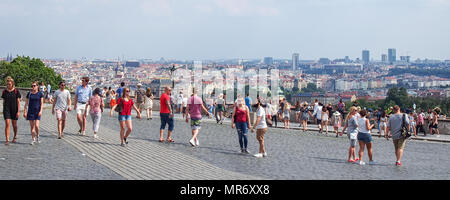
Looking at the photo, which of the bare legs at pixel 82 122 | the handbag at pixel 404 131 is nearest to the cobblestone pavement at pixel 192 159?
the bare legs at pixel 82 122

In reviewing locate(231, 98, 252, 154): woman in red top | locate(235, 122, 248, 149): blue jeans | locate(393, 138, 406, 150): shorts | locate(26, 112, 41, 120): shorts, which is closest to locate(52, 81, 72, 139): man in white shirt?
locate(26, 112, 41, 120): shorts

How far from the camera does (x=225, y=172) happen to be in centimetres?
1223

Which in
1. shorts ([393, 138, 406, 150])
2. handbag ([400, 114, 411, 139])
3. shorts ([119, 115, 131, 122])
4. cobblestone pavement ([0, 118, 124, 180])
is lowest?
cobblestone pavement ([0, 118, 124, 180])

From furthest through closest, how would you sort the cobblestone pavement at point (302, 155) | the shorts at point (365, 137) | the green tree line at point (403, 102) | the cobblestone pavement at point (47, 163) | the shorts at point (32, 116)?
1. the green tree line at point (403, 102)
2. the shorts at point (32, 116)
3. the shorts at point (365, 137)
4. the cobblestone pavement at point (302, 155)
5. the cobblestone pavement at point (47, 163)

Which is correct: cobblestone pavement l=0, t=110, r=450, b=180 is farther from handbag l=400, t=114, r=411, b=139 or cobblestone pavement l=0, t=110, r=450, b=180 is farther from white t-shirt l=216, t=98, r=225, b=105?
white t-shirt l=216, t=98, r=225, b=105

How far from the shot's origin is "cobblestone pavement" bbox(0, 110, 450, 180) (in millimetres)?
11789

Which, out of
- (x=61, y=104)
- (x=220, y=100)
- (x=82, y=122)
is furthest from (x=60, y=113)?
(x=220, y=100)

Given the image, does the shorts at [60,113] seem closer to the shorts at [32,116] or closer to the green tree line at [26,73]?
the shorts at [32,116]

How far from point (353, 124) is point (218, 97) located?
1080 cm

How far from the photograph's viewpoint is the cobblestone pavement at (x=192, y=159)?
11789 millimetres

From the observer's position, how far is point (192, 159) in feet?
45.7
